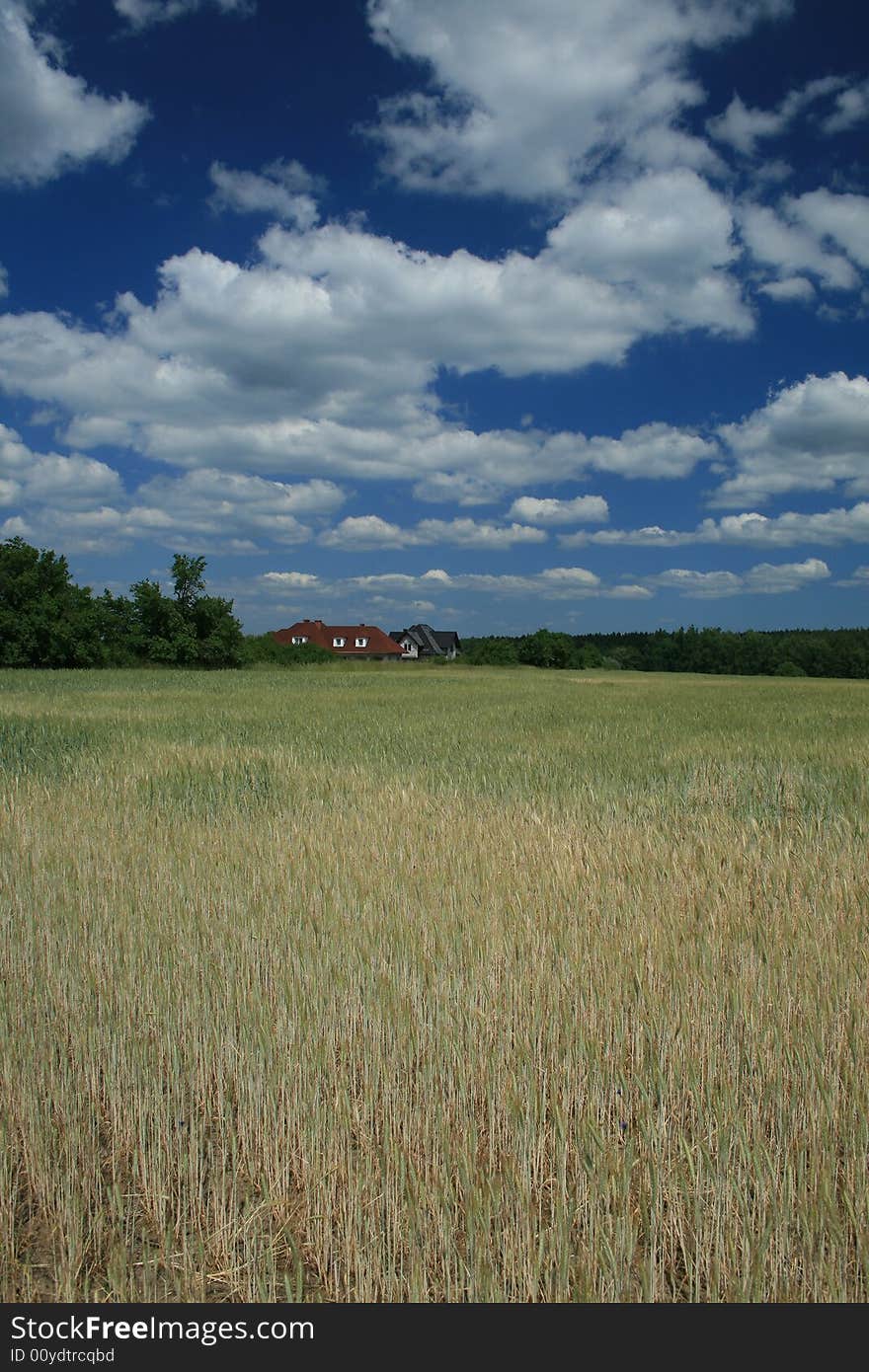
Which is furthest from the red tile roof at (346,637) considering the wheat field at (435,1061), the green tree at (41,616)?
the wheat field at (435,1061)

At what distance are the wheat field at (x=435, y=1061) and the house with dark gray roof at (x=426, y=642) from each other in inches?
4793

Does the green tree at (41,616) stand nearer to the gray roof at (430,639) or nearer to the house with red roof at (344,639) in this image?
the house with red roof at (344,639)

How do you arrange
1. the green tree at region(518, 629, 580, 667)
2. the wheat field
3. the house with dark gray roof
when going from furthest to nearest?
the house with dark gray roof → the green tree at region(518, 629, 580, 667) → the wheat field

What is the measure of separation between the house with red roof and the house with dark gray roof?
7.65 m

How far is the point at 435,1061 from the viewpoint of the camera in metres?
3.21

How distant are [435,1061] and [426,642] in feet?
438

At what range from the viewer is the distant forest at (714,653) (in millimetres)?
106375

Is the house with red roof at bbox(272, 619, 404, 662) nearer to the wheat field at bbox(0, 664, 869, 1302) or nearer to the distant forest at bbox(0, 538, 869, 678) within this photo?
the distant forest at bbox(0, 538, 869, 678)

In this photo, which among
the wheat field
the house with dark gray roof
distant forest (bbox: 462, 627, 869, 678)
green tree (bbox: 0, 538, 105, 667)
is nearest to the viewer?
the wheat field

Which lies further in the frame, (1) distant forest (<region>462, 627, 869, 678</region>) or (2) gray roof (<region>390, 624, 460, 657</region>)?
(2) gray roof (<region>390, 624, 460, 657</region>)

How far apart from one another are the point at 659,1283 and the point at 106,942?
12.0ft

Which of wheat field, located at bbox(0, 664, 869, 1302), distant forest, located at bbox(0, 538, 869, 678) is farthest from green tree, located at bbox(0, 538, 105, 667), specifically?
wheat field, located at bbox(0, 664, 869, 1302)

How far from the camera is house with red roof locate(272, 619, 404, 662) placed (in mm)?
117625

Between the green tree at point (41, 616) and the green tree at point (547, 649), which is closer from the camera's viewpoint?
the green tree at point (41, 616)
